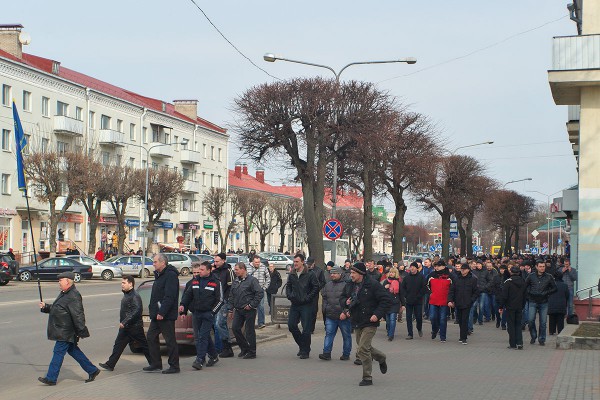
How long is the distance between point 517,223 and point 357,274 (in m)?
71.8

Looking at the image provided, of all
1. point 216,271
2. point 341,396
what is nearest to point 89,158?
point 216,271

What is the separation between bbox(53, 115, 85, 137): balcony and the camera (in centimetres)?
6144

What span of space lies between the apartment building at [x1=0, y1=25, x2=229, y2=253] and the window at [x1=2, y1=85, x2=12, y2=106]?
0.06m

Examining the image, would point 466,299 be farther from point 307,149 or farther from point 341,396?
point 307,149

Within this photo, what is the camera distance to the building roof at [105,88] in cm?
6308

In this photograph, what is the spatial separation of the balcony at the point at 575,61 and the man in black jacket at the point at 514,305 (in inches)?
285

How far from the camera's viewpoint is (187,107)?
9144 centimetres

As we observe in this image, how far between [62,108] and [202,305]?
5292cm

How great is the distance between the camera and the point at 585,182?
23.5 m

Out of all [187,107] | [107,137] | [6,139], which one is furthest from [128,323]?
[187,107]

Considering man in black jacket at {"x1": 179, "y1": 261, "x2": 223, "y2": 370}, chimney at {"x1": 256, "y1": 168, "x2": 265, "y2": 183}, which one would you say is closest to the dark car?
man in black jacket at {"x1": 179, "y1": 261, "x2": 223, "y2": 370}

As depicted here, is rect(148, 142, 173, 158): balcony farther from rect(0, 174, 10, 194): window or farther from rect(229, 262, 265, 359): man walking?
rect(229, 262, 265, 359): man walking

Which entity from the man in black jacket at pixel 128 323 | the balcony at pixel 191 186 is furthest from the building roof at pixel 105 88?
the man in black jacket at pixel 128 323

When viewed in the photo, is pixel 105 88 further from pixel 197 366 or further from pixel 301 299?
pixel 197 366
